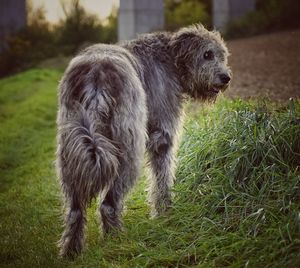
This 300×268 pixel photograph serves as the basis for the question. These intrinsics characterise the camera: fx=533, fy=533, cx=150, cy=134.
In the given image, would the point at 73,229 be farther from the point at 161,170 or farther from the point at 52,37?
the point at 52,37

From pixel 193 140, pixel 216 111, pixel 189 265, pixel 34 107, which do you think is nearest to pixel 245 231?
pixel 189 265

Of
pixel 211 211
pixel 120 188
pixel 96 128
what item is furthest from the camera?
pixel 211 211

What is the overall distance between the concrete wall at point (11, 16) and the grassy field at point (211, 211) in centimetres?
1496

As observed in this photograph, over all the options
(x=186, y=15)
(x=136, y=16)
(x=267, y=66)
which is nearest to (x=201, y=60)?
(x=267, y=66)

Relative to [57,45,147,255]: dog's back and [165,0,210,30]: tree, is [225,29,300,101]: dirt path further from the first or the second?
[57,45,147,255]: dog's back

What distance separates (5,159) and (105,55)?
17.2 ft

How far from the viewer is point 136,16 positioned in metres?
21.6

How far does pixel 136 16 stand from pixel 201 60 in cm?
1618

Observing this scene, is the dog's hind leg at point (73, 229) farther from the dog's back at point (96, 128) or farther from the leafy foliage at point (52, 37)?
the leafy foliage at point (52, 37)

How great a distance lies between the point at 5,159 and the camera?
9531 mm

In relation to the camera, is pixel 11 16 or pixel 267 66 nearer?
pixel 267 66

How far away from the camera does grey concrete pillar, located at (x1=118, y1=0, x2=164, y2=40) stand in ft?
70.8

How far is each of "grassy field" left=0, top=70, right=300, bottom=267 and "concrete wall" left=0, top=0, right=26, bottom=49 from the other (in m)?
15.0

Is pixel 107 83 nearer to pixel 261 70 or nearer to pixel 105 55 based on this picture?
pixel 105 55
